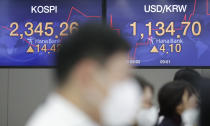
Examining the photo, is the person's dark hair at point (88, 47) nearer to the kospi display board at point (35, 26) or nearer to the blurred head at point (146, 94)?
the blurred head at point (146, 94)

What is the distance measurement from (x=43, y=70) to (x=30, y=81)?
230 millimetres

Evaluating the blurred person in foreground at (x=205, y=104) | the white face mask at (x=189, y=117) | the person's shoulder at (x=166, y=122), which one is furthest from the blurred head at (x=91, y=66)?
the white face mask at (x=189, y=117)

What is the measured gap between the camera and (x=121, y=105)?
103 centimetres

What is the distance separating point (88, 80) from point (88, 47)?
92 millimetres

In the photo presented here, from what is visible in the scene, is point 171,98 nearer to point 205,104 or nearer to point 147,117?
point 147,117

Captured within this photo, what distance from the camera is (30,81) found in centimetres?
437

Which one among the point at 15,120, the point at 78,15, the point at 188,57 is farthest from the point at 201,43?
the point at 15,120

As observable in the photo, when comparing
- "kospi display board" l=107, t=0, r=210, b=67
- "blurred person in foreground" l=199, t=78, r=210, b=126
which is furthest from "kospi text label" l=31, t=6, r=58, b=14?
"blurred person in foreground" l=199, t=78, r=210, b=126

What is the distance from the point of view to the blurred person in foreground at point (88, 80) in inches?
37.0

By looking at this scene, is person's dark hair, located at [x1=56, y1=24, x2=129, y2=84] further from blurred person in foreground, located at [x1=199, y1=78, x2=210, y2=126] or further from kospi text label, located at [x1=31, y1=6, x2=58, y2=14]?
kospi text label, located at [x1=31, y1=6, x2=58, y2=14]

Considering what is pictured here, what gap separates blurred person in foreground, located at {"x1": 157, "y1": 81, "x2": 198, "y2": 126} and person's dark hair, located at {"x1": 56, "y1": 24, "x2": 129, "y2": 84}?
125 centimetres

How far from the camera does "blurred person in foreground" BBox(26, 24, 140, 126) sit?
94cm

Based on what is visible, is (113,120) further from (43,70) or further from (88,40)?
(43,70)

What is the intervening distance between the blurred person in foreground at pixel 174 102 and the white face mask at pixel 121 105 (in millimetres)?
1135
